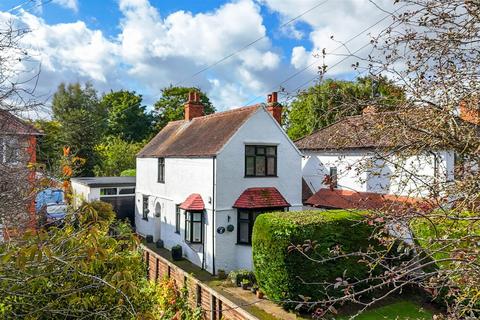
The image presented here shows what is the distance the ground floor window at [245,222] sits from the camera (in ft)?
54.1

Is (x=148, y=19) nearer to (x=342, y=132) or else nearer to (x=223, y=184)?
(x=342, y=132)

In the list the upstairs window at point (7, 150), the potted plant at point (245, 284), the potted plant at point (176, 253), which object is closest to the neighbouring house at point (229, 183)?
the potted plant at point (176, 253)

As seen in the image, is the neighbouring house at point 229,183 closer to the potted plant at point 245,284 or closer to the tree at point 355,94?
the potted plant at point 245,284

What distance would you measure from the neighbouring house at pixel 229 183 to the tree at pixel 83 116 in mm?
16192

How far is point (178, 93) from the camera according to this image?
181 feet

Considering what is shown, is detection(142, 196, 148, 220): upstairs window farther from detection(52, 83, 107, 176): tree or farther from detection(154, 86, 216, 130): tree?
detection(154, 86, 216, 130): tree

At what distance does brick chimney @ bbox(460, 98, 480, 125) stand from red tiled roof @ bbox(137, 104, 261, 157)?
41.7 feet

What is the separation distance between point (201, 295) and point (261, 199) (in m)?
7.45

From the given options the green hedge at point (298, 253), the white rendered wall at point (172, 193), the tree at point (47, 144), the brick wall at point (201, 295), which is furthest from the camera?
the white rendered wall at point (172, 193)

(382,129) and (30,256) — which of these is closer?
(30,256)

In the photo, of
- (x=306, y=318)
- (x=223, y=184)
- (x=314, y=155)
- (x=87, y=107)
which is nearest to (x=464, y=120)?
(x=306, y=318)

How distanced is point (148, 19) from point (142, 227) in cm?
1671

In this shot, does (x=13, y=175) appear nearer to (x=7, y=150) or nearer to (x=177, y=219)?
(x=7, y=150)

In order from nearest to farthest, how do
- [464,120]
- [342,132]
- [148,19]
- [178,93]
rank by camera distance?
[464,120], [342,132], [148,19], [178,93]
